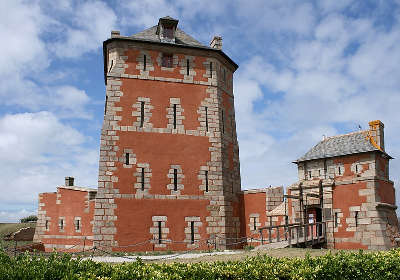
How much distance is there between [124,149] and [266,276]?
13234 millimetres

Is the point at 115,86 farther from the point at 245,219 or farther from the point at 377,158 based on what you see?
the point at 377,158

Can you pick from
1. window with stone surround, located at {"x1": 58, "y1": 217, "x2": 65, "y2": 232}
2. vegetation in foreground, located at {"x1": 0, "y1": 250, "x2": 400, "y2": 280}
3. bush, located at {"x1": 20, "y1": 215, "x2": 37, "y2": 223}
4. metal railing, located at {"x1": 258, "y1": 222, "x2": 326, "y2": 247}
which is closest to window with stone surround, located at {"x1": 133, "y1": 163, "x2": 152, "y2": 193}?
metal railing, located at {"x1": 258, "y1": 222, "x2": 326, "y2": 247}

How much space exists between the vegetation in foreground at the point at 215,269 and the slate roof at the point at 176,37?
16.0 metres

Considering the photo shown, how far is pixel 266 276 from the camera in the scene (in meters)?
8.53

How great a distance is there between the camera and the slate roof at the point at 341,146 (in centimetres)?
2795

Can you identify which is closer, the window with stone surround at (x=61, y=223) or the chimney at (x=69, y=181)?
the window with stone surround at (x=61, y=223)

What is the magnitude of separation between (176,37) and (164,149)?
7.46 m

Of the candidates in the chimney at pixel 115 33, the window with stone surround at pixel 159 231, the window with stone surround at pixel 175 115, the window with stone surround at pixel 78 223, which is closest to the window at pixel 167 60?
the window with stone surround at pixel 175 115

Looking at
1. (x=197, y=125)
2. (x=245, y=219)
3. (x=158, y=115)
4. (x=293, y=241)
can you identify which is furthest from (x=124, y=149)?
(x=293, y=241)

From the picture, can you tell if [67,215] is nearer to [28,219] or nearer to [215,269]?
[215,269]

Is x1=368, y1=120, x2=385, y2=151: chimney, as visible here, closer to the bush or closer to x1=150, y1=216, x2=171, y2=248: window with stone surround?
x1=150, y1=216, x2=171, y2=248: window with stone surround

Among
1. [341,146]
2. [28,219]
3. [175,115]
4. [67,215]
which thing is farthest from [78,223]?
[28,219]

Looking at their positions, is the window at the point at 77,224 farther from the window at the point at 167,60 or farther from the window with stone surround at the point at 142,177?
the window at the point at 167,60

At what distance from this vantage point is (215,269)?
27.3 feet
